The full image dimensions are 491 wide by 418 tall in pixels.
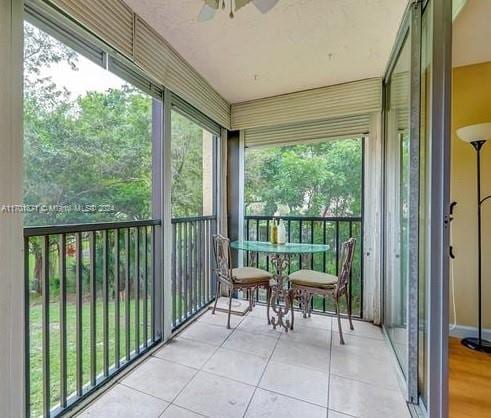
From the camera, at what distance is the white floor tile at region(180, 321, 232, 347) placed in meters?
2.30

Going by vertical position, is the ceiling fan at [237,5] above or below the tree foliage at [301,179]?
above

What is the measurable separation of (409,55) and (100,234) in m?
2.26

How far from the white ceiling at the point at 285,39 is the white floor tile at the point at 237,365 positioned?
7.71 ft

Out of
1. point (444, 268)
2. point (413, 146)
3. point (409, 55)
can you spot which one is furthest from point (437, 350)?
point (409, 55)

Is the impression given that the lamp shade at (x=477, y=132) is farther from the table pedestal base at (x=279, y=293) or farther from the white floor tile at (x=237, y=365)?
the white floor tile at (x=237, y=365)

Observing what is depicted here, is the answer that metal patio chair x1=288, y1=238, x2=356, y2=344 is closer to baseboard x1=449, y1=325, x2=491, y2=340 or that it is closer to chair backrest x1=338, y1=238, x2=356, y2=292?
chair backrest x1=338, y1=238, x2=356, y2=292

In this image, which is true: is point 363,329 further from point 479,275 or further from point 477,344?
point 479,275

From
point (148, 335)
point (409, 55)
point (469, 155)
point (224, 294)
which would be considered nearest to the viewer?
point (409, 55)

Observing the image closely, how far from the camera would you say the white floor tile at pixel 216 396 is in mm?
1497

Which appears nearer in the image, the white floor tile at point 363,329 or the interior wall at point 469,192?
the interior wall at point 469,192

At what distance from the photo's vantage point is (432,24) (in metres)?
1.30

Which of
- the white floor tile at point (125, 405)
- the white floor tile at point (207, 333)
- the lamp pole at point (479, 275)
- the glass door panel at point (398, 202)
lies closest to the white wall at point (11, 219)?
the white floor tile at point (125, 405)

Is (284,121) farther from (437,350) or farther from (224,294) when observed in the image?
(437,350)

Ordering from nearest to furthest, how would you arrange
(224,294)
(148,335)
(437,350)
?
(437,350) → (148,335) → (224,294)
